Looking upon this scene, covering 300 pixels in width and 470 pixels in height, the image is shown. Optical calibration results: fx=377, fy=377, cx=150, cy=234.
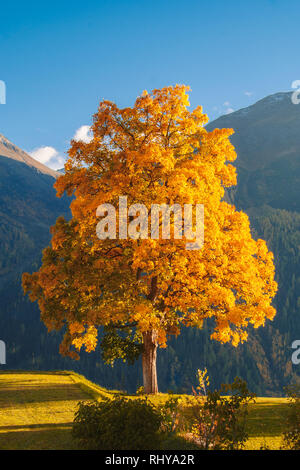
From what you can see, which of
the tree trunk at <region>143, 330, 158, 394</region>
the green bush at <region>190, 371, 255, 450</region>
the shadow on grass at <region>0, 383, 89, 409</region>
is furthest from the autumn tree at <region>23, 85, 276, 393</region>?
the green bush at <region>190, 371, 255, 450</region>

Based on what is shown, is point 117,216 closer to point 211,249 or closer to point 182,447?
point 211,249

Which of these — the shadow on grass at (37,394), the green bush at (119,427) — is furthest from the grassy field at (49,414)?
the green bush at (119,427)

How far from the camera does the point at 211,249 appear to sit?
70.9 ft

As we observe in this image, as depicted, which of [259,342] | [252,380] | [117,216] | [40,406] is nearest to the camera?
[40,406]

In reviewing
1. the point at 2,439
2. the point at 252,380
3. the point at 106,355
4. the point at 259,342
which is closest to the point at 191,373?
the point at 252,380

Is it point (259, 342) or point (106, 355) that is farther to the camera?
point (259, 342)

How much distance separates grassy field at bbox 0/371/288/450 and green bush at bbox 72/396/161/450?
1276 mm

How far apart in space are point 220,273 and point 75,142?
1106 cm

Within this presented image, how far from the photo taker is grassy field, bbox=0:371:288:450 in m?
13.6

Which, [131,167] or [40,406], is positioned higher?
[131,167]

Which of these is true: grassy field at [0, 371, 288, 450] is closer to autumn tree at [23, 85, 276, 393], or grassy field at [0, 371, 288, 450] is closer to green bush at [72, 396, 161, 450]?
green bush at [72, 396, 161, 450]

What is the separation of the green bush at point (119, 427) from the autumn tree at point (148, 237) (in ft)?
25.2

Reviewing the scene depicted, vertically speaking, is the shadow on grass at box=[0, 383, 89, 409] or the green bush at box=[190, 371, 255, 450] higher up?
the green bush at box=[190, 371, 255, 450]
